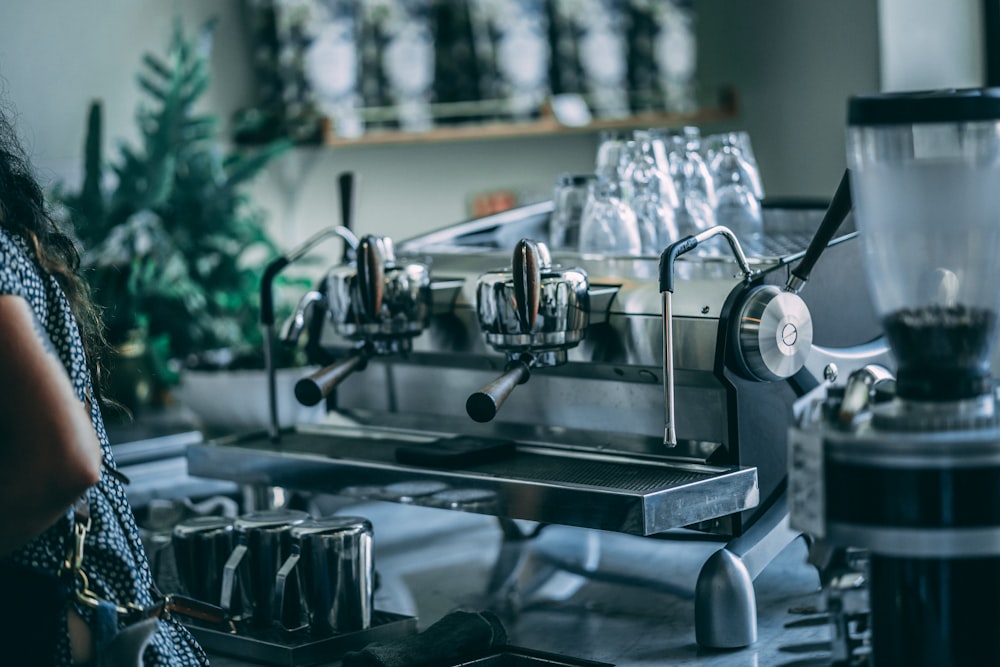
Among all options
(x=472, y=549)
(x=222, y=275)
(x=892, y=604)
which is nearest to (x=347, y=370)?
(x=472, y=549)

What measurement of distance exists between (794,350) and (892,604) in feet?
1.33

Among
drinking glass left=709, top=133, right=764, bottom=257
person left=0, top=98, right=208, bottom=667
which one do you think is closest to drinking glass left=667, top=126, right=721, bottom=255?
drinking glass left=709, top=133, right=764, bottom=257

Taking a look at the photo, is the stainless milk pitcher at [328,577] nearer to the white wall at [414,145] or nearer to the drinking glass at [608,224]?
the drinking glass at [608,224]

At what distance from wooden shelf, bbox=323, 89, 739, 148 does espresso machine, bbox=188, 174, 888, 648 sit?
4.94ft

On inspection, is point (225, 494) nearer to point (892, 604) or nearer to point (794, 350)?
point (794, 350)

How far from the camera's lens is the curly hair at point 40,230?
1.16 m

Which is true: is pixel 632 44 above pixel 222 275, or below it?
above

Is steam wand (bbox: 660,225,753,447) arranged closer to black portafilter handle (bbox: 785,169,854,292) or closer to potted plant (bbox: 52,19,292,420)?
black portafilter handle (bbox: 785,169,854,292)

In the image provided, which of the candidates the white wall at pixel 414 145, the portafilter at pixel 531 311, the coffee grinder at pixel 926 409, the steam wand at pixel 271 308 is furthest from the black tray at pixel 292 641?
the white wall at pixel 414 145

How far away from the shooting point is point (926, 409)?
957 millimetres

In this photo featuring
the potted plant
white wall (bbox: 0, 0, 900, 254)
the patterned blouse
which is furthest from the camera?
white wall (bbox: 0, 0, 900, 254)

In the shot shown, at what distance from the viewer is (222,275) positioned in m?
2.65

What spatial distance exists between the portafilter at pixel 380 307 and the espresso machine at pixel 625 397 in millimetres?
10

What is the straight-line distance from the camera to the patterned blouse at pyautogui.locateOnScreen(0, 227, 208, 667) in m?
1.10
